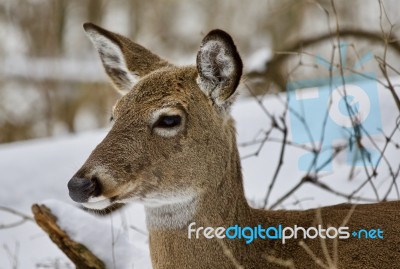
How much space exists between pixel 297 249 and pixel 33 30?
12.6 metres

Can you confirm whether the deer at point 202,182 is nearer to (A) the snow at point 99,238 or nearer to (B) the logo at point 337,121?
(A) the snow at point 99,238

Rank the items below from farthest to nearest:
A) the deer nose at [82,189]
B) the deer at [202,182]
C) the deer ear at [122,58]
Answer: the deer ear at [122,58]
the deer at [202,182]
the deer nose at [82,189]

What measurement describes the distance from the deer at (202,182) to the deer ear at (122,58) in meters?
0.35

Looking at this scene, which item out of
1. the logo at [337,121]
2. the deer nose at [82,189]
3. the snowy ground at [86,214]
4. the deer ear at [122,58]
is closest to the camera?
the deer nose at [82,189]

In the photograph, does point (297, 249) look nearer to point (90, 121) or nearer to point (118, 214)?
point (118, 214)

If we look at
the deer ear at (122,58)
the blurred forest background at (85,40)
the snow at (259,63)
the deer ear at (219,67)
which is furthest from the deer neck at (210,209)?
the blurred forest background at (85,40)

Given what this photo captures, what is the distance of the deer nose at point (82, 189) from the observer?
113 inches

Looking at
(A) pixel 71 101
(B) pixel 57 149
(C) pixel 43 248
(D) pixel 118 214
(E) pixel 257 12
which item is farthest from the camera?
(E) pixel 257 12

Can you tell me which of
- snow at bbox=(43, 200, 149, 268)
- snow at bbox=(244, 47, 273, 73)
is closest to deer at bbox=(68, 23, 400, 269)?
snow at bbox=(43, 200, 149, 268)

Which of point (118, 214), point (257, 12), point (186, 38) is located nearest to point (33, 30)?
point (186, 38)

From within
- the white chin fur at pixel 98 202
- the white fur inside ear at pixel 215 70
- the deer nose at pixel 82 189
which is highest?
the white fur inside ear at pixel 215 70

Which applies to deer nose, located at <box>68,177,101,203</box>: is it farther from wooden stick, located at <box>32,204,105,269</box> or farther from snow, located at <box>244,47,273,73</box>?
snow, located at <box>244,47,273,73</box>

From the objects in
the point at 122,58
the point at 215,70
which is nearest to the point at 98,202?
the point at 215,70

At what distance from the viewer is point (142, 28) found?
17.0 metres
